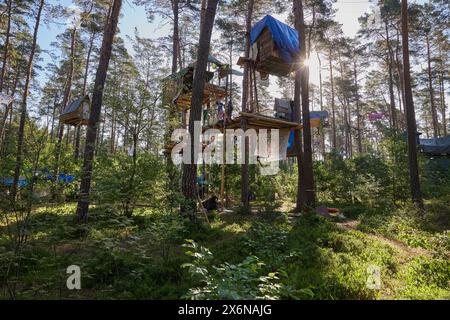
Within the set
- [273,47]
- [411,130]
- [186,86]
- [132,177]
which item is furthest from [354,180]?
[132,177]

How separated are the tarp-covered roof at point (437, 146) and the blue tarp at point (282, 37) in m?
14.6

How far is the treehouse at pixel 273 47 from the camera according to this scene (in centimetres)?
1029

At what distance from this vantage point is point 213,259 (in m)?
5.50

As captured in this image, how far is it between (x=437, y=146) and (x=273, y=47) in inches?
646

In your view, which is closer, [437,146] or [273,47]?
[273,47]

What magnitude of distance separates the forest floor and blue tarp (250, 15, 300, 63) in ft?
21.0

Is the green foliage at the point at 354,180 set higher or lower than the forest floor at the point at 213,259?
higher

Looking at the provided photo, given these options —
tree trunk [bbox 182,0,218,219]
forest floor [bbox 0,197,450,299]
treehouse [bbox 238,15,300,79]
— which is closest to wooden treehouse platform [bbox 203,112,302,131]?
tree trunk [bbox 182,0,218,219]

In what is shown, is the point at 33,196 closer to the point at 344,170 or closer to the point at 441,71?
the point at 344,170

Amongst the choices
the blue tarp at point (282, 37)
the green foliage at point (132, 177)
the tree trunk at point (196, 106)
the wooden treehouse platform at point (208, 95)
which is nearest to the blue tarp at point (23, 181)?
the green foliage at point (132, 177)

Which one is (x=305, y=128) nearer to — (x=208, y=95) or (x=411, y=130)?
(x=208, y=95)

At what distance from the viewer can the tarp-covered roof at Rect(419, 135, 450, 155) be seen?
19.1 m

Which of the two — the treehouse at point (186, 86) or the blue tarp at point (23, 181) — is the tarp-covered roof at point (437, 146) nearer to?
the treehouse at point (186, 86)

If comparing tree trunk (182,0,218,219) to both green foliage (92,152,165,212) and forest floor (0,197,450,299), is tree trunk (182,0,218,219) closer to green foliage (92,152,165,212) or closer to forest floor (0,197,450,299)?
green foliage (92,152,165,212)
